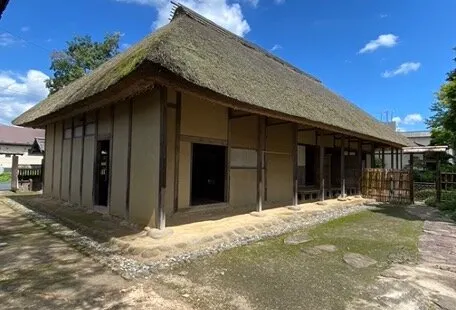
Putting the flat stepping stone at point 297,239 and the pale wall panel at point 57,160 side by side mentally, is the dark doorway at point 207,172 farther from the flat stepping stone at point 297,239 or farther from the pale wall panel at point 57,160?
the pale wall panel at point 57,160

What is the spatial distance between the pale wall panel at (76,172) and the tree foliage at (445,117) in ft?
42.4

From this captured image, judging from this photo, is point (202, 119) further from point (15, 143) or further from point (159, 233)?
A: point (15, 143)

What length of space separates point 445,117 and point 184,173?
1236 centimetres

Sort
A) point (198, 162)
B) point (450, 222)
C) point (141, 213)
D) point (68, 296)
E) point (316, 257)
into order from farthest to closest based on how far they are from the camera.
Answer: point (198, 162), point (450, 222), point (141, 213), point (316, 257), point (68, 296)

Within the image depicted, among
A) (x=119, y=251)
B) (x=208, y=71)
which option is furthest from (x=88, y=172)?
(x=208, y=71)

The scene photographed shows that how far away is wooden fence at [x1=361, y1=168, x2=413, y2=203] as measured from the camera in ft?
40.5

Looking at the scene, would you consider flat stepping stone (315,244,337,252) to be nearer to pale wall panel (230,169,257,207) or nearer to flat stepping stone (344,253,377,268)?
flat stepping stone (344,253,377,268)

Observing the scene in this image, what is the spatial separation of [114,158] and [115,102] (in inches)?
52.5

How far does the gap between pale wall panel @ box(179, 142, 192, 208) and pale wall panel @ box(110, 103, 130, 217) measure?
1.20 metres

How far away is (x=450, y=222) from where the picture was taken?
8508mm

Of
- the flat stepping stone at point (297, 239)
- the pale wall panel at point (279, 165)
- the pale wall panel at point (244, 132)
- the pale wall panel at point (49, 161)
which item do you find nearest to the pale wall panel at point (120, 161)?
the pale wall panel at point (244, 132)

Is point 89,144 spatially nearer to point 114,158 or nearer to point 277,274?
point 114,158

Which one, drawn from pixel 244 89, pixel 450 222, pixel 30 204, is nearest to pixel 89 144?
pixel 30 204

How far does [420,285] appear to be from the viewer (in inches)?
155
